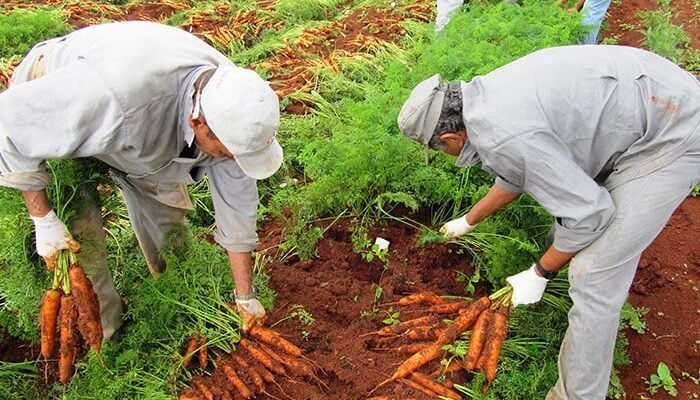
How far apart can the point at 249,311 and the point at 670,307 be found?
298 centimetres

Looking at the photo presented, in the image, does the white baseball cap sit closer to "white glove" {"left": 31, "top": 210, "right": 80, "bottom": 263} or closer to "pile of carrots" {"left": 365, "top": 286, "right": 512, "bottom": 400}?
"white glove" {"left": 31, "top": 210, "right": 80, "bottom": 263}

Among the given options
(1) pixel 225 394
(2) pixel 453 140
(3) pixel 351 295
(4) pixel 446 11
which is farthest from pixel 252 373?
(4) pixel 446 11

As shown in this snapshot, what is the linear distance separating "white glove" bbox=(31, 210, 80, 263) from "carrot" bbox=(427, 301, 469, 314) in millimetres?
2167

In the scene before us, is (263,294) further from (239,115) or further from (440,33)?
(440,33)

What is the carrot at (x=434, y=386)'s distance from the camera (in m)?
2.95

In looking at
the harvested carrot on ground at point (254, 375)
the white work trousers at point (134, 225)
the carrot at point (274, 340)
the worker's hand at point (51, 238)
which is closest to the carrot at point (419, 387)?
the carrot at point (274, 340)

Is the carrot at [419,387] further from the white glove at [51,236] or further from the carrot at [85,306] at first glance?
the white glove at [51,236]

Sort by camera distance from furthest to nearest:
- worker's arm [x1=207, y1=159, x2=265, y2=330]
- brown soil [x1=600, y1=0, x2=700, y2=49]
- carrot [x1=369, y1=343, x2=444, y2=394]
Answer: brown soil [x1=600, y1=0, x2=700, y2=49] < carrot [x1=369, y1=343, x2=444, y2=394] < worker's arm [x1=207, y1=159, x2=265, y2=330]

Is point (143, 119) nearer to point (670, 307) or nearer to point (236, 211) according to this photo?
point (236, 211)

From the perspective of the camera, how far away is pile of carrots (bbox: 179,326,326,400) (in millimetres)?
3064

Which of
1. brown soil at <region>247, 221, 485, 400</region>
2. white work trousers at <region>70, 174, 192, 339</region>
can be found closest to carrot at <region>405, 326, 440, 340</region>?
brown soil at <region>247, 221, 485, 400</region>

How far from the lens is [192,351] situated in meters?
3.17

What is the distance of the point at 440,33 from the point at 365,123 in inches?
97.3

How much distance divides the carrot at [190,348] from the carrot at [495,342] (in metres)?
1.72
